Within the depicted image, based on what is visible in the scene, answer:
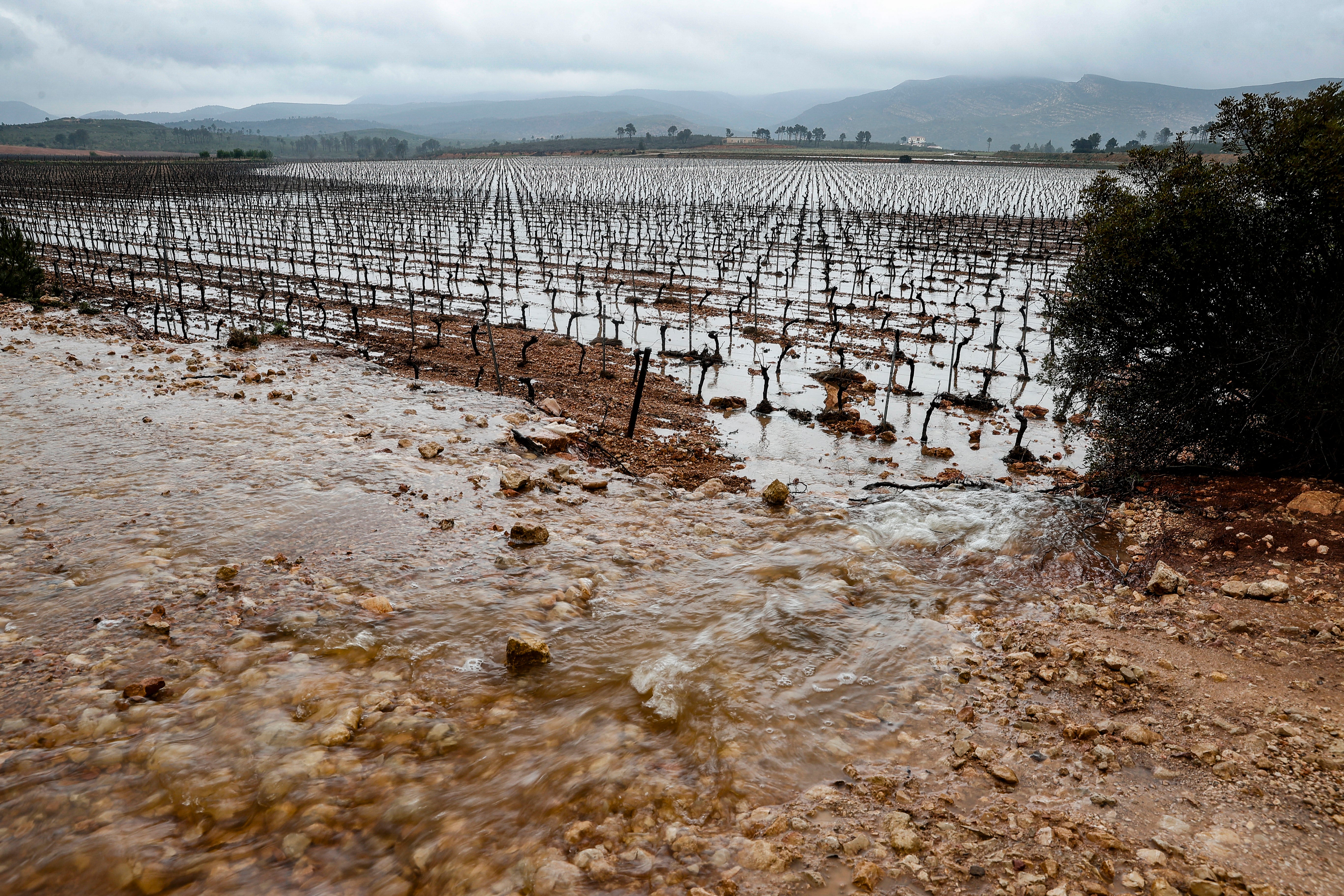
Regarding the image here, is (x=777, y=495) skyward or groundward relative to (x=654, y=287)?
groundward

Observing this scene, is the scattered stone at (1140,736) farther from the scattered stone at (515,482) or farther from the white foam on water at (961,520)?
the scattered stone at (515,482)

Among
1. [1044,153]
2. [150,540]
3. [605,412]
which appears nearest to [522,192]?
[605,412]

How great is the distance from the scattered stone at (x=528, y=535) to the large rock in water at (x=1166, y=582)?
6.75 m

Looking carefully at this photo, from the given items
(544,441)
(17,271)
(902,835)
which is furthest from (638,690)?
(17,271)

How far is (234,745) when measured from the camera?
518 cm

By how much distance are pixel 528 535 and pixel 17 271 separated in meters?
24.0

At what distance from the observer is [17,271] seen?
2195 centimetres

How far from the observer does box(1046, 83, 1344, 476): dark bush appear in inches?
339

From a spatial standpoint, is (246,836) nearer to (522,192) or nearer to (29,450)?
(29,450)

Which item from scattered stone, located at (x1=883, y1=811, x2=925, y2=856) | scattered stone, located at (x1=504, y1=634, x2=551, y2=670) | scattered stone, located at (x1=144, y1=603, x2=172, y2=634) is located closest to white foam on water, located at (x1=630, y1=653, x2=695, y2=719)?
scattered stone, located at (x1=504, y1=634, x2=551, y2=670)

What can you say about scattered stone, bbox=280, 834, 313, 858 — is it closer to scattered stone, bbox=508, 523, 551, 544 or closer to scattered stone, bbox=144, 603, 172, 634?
scattered stone, bbox=144, 603, 172, 634

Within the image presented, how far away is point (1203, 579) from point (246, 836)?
Answer: 8862mm

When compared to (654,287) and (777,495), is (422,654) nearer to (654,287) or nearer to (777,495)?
(777,495)

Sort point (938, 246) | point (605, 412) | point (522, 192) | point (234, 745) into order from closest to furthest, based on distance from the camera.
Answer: point (234, 745) → point (605, 412) → point (938, 246) → point (522, 192)
